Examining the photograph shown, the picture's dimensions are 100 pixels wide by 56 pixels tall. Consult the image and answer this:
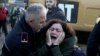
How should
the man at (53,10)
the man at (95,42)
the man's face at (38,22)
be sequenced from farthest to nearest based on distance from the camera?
the man at (53,10) < the man at (95,42) < the man's face at (38,22)

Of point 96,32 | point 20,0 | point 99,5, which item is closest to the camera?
point 96,32

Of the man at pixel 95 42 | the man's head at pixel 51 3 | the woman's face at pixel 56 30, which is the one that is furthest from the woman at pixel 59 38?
the man's head at pixel 51 3

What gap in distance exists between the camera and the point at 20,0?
14.3m

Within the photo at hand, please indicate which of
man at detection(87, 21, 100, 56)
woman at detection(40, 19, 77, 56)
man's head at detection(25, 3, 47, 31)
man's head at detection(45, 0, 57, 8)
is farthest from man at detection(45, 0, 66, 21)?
man's head at detection(25, 3, 47, 31)

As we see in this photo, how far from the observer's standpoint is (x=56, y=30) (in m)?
3.29

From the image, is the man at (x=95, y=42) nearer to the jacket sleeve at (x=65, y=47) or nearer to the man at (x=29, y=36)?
the jacket sleeve at (x=65, y=47)

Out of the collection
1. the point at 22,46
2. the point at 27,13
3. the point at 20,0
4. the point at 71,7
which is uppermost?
the point at 27,13

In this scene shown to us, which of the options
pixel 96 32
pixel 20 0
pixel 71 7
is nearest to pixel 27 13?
pixel 96 32

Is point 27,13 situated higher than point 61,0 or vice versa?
point 27,13

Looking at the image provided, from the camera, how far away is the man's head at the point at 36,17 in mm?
3197

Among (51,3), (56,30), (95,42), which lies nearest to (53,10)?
(51,3)

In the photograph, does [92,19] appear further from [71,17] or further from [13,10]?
[13,10]

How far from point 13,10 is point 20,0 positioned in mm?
3061

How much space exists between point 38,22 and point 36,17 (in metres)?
0.05
